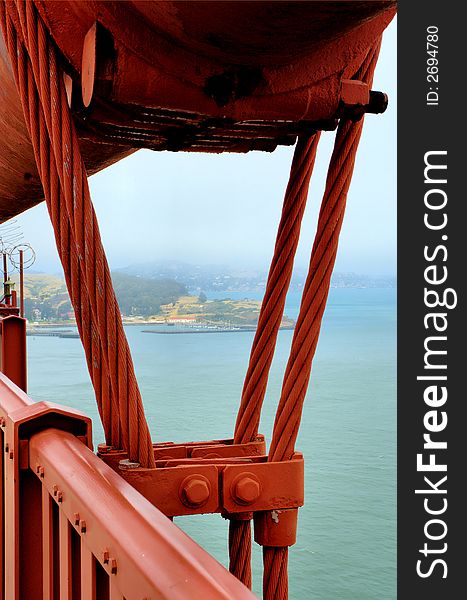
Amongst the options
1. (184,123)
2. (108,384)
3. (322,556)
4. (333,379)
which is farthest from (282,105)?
(333,379)

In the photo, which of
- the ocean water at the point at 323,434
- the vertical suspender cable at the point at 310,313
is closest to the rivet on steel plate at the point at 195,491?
the vertical suspender cable at the point at 310,313

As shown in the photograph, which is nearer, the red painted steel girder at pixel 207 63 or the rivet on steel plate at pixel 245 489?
Result: the red painted steel girder at pixel 207 63

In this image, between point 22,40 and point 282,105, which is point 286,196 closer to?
point 282,105

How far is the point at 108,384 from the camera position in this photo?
95 cm

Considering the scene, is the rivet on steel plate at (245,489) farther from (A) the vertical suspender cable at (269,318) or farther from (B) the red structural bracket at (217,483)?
(A) the vertical suspender cable at (269,318)

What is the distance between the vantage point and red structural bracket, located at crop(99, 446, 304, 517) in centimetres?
100

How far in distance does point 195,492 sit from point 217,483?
0.04 meters

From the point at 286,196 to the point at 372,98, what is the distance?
0.25 meters

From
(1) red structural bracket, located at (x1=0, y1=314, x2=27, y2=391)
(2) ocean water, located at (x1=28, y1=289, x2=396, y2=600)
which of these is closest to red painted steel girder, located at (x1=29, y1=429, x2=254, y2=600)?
(1) red structural bracket, located at (x1=0, y1=314, x2=27, y2=391)

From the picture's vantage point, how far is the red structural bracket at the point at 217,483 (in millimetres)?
1004

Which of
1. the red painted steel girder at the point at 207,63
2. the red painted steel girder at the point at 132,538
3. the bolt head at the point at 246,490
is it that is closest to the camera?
the red painted steel girder at the point at 132,538

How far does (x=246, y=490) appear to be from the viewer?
107 cm

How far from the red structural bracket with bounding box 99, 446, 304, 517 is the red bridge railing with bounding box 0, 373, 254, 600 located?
10 centimetres

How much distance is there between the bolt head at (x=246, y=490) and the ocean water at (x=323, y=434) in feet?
24.0
